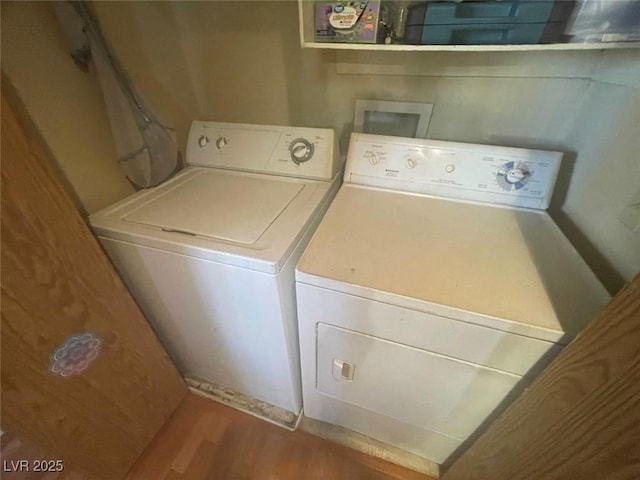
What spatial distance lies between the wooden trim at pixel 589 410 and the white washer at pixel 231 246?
0.64 metres

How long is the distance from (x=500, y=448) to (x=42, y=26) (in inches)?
68.3

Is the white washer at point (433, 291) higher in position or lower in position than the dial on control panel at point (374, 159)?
lower

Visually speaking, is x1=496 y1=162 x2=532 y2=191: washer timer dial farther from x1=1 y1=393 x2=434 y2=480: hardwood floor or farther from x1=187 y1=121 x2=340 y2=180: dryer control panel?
x1=1 y1=393 x2=434 y2=480: hardwood floor

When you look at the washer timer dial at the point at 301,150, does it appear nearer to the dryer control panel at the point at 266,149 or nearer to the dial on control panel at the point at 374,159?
the dryer control panel at the point at 266,149

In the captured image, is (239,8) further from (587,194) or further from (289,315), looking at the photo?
(587,194)

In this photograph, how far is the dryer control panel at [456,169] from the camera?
0.97m

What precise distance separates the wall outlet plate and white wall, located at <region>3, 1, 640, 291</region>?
0.06ft

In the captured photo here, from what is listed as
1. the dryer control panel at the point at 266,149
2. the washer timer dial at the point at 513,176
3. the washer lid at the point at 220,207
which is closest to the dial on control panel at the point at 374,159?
the dryer control panel at the point at 266,149

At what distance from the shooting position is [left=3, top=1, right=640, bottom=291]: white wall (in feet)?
2.74

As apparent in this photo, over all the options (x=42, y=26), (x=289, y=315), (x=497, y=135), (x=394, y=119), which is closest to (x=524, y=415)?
(x=289, y=315)

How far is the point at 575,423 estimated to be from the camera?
1.72 feet

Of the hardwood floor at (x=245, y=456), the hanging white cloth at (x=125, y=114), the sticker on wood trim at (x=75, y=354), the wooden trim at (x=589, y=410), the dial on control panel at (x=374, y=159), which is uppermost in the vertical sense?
the hanging white cloth at (x=125, y=114)

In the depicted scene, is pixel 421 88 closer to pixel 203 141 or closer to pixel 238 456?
pixel 203 141

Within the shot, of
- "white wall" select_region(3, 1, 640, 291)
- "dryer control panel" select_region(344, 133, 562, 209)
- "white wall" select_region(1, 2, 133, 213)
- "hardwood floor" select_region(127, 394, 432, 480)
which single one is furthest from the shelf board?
"hardwood floor" select_region(127, 394, 432, 480)
